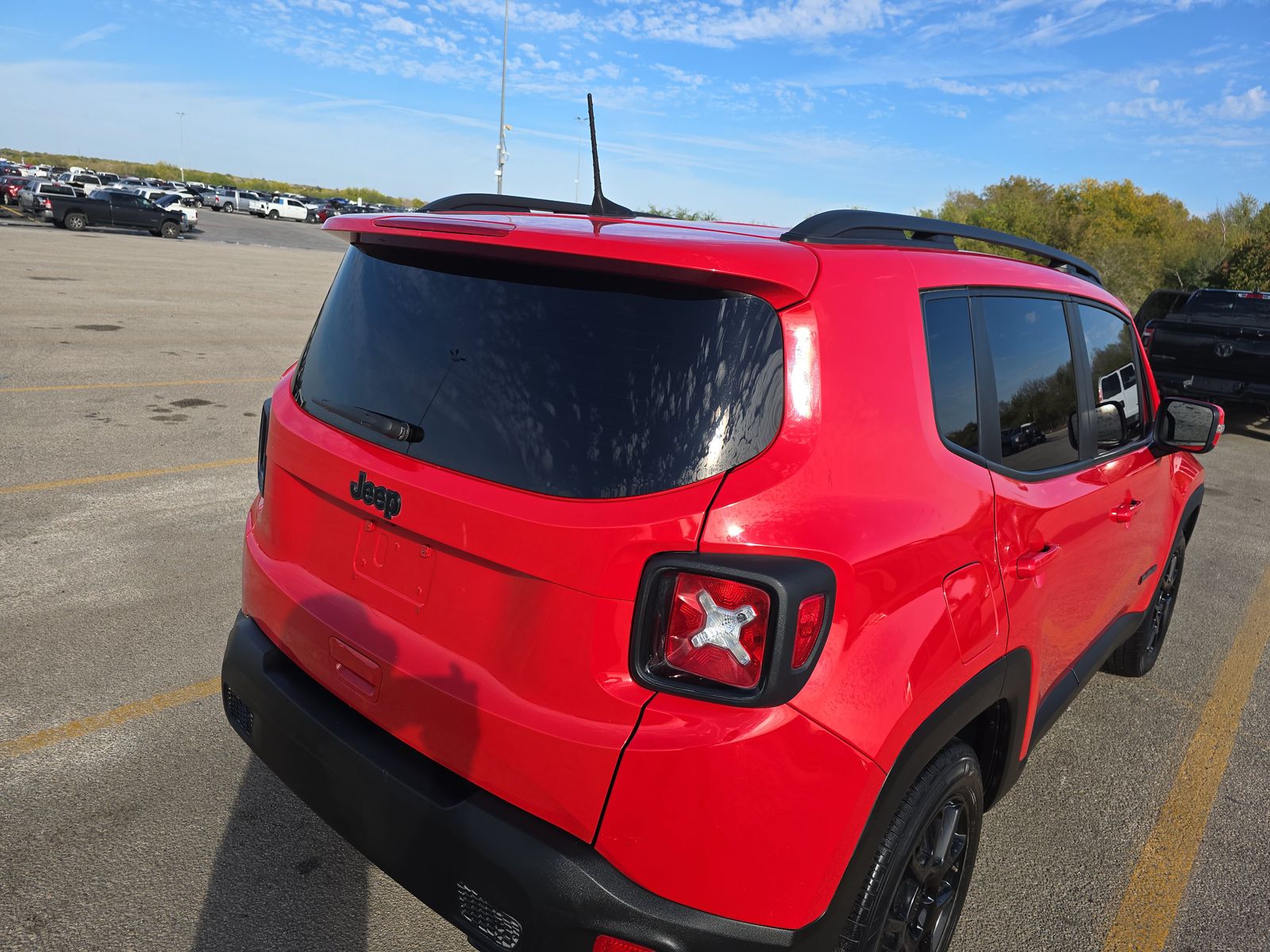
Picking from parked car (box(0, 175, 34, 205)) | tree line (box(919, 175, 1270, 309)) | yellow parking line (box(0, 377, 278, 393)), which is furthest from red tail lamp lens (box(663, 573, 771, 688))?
parked car (box(0, 175, 34, 205))

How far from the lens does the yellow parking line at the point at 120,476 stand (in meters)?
5.71

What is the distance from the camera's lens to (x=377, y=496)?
2.08 meters

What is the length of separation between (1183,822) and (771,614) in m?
2.58

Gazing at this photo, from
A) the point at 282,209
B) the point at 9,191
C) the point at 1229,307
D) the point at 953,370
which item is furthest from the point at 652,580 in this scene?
the point at 282,209

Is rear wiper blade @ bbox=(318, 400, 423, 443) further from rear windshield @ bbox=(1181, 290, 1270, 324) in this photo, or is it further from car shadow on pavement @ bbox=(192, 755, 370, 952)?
rear windshield @ bbox=(1181, 290, 1270, 324)

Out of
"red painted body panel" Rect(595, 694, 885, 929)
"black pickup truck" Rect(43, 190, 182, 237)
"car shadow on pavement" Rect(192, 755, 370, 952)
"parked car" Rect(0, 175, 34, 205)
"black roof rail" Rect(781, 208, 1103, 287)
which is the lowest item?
"car shadow on pavement" Rect(192, 755, 370, 952)

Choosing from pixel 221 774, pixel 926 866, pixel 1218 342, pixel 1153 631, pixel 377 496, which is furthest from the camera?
pixel 1218 342

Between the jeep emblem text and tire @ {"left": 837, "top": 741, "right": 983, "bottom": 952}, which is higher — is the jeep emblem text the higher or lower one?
the higher one

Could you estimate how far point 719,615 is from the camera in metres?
1.69

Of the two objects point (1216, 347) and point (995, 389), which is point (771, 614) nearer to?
point (995, 389)

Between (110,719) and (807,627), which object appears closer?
(807,627)

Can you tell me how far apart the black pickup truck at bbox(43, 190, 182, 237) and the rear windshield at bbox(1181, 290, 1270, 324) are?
1368 inches

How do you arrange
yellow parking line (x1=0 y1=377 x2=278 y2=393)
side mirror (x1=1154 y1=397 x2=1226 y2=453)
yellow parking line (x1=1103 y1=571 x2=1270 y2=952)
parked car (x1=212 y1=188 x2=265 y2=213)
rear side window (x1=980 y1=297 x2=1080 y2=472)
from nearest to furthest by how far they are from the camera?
1. rear side window (x1=980 y1=297 x2=1080 y2=472)
2. yellow parking line (x1=1103 y1=571 x2=1270 y2=952)
3. side mirror (x1=1154 y1=397 x2=1226 y2=453)
4. yellow parking line (x1=0 y1=377 x2=278 y2=393)
5. parked car (x1=212 y1=188 x2=265 y2=213)

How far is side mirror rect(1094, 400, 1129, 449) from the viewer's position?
3086mm
